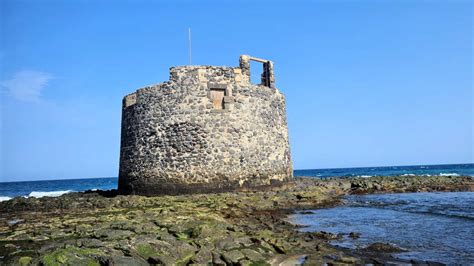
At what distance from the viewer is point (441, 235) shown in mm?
8336

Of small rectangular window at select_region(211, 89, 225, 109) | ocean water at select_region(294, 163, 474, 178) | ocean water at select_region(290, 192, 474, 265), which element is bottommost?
ocean water at select_region(290, 192, 474, 265)

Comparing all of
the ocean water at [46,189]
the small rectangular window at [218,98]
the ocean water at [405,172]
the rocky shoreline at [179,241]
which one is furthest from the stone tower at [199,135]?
the ocean water at [405,172]

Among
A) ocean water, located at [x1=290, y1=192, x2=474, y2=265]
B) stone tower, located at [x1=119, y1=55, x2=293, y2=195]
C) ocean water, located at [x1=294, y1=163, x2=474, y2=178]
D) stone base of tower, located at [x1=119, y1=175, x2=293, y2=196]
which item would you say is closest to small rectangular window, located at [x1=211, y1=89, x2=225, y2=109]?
stone tower, located at [x1=119, y1=55, x2=293, y2=195]

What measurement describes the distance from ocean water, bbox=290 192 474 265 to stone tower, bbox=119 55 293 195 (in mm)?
4552

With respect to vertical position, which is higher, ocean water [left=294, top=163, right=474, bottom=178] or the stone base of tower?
ocean water [left=294, top=163, right=474, bottom=178]

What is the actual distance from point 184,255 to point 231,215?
13.7 feet

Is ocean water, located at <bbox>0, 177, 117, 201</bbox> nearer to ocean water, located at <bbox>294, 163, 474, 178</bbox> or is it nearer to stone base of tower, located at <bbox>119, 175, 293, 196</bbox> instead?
stone base of tower, located at <bbox>119, 175, 293, 196</bbox>

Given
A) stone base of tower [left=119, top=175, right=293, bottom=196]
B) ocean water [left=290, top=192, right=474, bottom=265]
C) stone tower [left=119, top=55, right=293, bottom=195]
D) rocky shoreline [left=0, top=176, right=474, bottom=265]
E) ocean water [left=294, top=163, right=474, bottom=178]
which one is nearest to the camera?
rocky shoreline [left=0, top=176, right=474, bottom=265]

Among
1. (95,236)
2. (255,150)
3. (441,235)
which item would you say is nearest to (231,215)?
(95,236)

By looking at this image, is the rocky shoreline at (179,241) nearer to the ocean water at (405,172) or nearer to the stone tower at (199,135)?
the stone tower at (199,135)

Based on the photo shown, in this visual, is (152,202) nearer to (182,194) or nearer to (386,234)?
(182,194)

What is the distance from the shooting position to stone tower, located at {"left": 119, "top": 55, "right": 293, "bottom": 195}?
15578mm

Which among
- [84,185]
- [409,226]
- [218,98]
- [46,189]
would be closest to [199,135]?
[218,98]

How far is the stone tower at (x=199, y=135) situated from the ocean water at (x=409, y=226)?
455 cm
